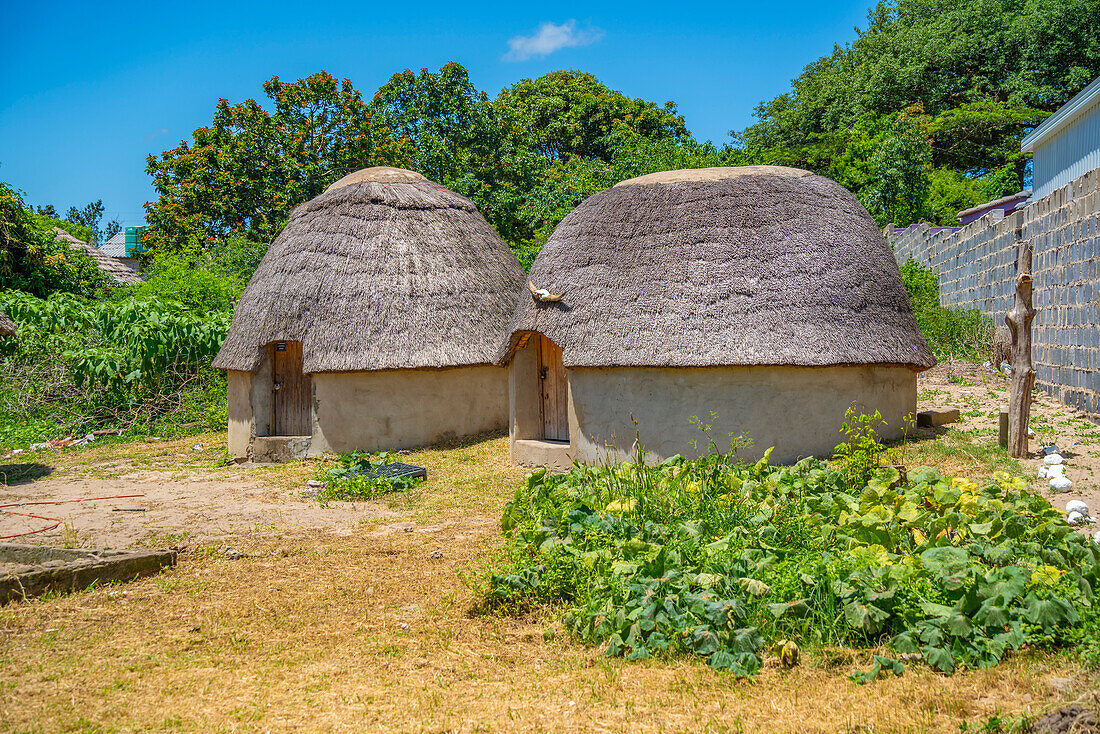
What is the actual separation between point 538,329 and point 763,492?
4916 mm

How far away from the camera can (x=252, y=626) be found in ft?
16.6

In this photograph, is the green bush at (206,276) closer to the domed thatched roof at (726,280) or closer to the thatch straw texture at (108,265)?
the thatch straw texture at (108,265)

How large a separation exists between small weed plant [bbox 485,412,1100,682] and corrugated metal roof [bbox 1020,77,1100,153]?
14233mm

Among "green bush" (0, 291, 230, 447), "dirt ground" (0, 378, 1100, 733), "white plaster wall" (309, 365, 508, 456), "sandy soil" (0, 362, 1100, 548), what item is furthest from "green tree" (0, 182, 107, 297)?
"dirt ground" (0, 378, 1100, 733)

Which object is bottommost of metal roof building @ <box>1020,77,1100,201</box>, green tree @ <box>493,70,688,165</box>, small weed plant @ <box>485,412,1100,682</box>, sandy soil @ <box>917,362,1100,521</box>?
small weed plant @ <box>485,412,1100,682</box>

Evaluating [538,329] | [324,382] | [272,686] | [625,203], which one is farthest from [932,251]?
[272,686]

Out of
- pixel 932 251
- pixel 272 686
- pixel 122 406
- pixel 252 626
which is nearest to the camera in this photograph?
pixel 272 686

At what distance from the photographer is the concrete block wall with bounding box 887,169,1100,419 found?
980 centimetres

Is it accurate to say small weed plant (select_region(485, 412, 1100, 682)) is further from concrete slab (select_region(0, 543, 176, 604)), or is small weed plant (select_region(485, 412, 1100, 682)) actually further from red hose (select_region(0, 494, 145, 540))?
red hose (select_region(0, 494, 145, 540))

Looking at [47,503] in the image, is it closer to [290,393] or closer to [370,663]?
[290,393]

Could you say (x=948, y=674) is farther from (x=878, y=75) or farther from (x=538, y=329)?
(x=878, y=75)

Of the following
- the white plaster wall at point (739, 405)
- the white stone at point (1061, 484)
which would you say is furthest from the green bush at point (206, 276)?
the white stone at point (1061, 484)

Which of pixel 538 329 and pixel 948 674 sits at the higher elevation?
pixel 538 329

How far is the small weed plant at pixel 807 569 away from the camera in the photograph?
3.90m
